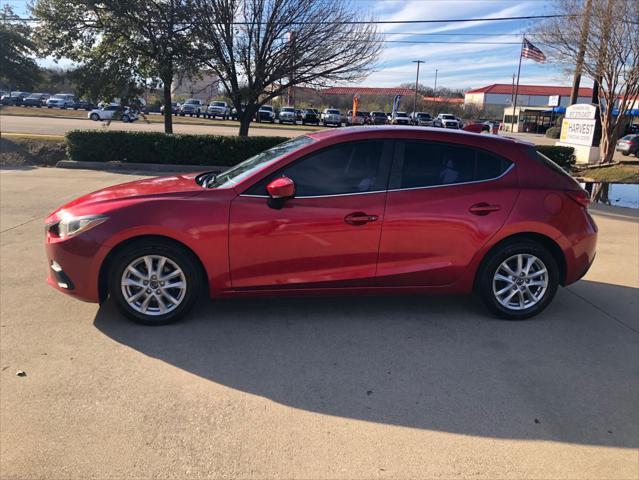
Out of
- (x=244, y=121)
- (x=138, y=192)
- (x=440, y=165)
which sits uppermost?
(x=244, y=121)

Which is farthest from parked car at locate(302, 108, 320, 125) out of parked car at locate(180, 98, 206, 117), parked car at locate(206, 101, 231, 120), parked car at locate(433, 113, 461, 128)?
parked car at locate(433, 113, 461, 128)

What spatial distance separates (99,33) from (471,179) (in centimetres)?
1458

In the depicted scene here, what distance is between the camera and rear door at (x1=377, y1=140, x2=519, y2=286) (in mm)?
4258

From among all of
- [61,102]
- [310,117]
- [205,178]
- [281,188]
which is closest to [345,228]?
[281,188]

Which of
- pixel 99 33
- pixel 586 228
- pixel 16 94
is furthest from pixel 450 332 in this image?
pixel 16 94

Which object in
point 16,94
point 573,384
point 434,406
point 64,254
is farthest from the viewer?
point 16,94

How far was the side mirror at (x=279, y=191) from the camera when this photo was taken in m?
3.97

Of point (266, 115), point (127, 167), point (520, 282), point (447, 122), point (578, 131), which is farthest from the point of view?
point (266, 115)

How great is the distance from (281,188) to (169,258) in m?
1.05

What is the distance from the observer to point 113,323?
4.26 m

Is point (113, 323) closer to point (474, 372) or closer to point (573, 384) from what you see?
point (474, 372)

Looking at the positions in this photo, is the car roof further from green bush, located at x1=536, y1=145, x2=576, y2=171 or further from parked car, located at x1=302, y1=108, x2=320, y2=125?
parked car, located at x1=302, y1=108, x2=320, y2=125

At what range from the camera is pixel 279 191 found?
156 inches

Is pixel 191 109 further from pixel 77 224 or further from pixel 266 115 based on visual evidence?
pixel 77 224
